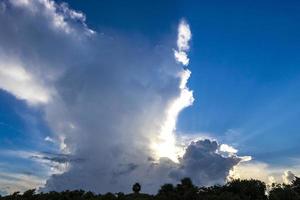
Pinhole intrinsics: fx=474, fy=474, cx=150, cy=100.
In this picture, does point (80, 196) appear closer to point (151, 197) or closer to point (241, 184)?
point (151, 197)

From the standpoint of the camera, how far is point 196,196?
441 ft

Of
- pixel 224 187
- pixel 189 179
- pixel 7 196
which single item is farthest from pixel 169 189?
pixel 7 196

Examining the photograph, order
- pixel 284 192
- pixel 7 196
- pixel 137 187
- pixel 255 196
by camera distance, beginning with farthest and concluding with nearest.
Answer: pixel 7 196 < pixel 137 187 < pixel 255 196 < pixel 284 192

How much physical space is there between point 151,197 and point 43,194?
42682 mm

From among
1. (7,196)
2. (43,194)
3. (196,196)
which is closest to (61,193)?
(43,194)

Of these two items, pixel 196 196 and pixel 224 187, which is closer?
pixel 196 196

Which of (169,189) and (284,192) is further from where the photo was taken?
(169,189)

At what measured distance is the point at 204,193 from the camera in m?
141

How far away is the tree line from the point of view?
132 m

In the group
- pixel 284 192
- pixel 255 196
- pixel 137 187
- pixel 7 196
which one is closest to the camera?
pixel 284 192

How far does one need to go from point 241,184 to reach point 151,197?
29.4 meters

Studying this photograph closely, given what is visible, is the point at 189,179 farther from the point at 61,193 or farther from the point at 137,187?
the point at 61,193

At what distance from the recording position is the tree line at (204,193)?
132 m

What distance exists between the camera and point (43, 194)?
157 m
